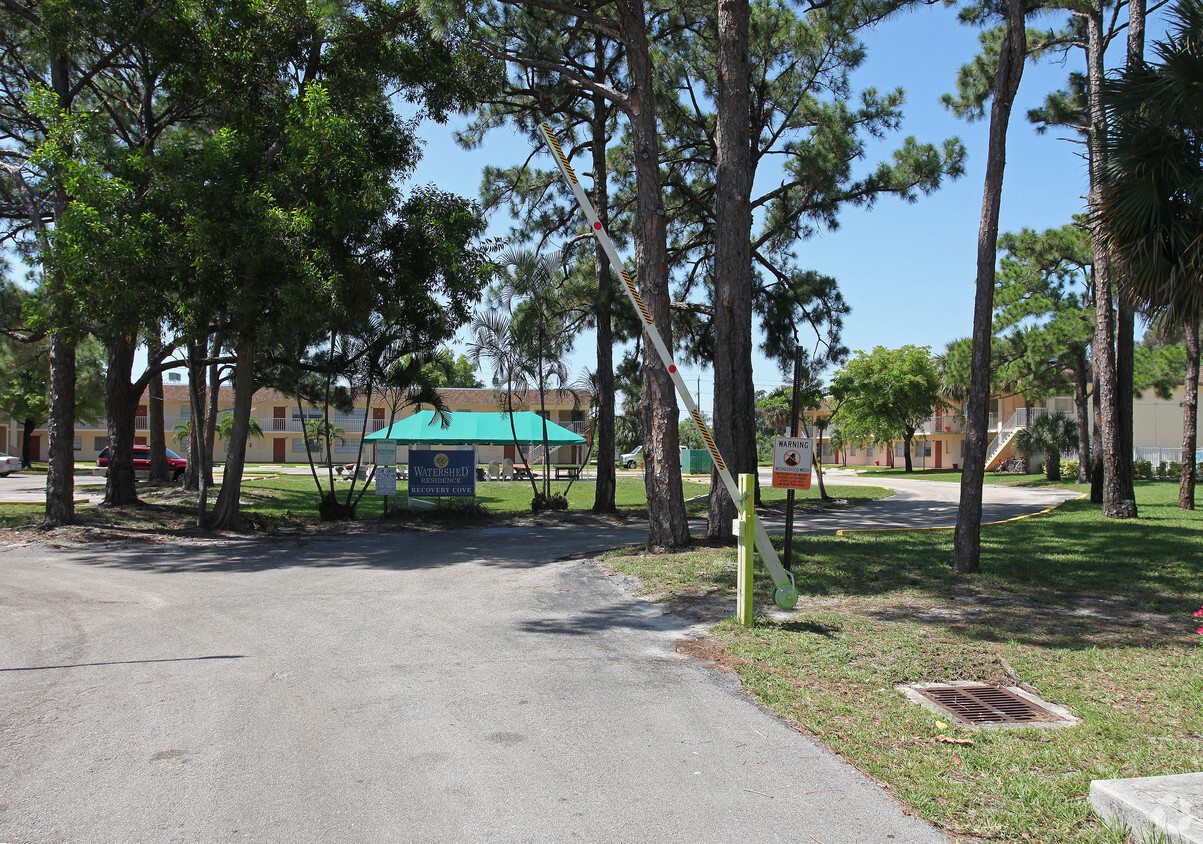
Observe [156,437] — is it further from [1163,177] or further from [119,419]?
[1163,177]

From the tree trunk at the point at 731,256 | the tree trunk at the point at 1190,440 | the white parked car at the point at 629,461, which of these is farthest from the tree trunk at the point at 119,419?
the white parked car at the point at 629,461

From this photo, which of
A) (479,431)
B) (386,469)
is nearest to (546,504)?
(386,469)

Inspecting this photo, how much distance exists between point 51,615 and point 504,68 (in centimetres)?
1259

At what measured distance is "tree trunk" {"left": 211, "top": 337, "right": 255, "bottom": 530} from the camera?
50.4 feet

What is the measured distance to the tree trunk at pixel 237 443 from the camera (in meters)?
15.4

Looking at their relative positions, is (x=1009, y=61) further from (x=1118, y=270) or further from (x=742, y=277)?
(x=742, y=277)

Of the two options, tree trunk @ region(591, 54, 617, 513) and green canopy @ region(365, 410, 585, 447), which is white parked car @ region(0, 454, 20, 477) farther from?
tree trunk @ region(591, 54, 617, 513)

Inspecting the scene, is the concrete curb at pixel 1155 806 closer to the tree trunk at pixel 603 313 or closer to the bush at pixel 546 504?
the tree trunk at pixel 603 313

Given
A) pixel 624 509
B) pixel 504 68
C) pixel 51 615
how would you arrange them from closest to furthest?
pixel 51 615, pixel 504 68, pixel 624 509

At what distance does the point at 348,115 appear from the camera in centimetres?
1372

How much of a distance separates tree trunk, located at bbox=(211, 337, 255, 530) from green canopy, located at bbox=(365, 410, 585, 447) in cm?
896

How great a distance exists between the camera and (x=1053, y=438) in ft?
118

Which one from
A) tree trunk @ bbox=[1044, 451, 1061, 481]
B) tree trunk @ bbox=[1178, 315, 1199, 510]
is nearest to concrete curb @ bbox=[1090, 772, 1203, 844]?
tree trunk @ bbox=[1178, 315, 1199, 510]

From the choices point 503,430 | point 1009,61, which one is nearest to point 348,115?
point 1009,61
